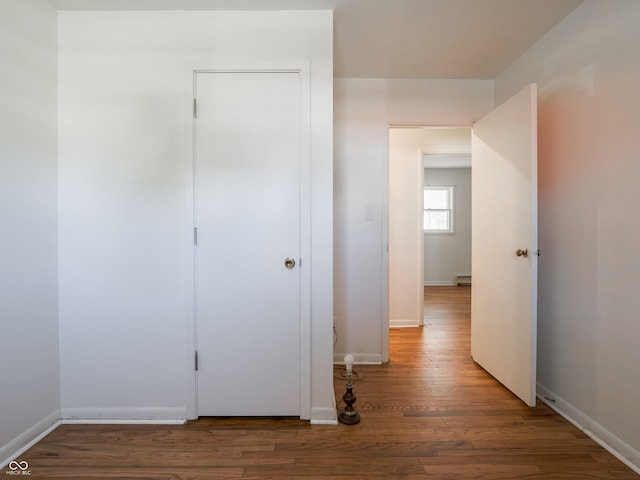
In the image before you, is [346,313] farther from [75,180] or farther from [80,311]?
[75,180]

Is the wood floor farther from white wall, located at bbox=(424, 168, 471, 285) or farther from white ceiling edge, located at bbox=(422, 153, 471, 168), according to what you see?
white wall, located at bbox=(424, 168, 471, 285)

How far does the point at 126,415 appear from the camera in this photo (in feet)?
5.72

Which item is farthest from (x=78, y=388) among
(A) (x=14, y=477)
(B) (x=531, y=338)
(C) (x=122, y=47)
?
(B) (x=531, y=338)

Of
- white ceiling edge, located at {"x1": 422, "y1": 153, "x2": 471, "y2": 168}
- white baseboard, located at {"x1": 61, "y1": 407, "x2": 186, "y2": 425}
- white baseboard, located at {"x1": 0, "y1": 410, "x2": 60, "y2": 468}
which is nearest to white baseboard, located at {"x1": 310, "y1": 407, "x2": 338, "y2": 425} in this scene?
white baseboard, located at {"x1": 61, "y1": 407, "x2": 186, "y2": 425}

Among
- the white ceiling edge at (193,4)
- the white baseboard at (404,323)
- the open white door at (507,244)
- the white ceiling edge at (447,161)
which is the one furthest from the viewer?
the white ceiling edge at (447,161)

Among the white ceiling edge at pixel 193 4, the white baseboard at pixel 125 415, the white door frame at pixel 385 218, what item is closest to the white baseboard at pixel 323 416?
the white baseboard at pixel 125 415

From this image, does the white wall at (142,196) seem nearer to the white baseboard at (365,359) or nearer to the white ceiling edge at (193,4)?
the white ceiling edge at (193,4)

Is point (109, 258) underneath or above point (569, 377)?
above

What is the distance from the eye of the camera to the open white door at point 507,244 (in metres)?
1.81

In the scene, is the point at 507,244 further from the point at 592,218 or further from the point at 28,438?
the point at 28,438

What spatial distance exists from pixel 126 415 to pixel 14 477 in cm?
47

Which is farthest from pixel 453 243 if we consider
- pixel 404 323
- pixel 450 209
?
pixel 404 323
